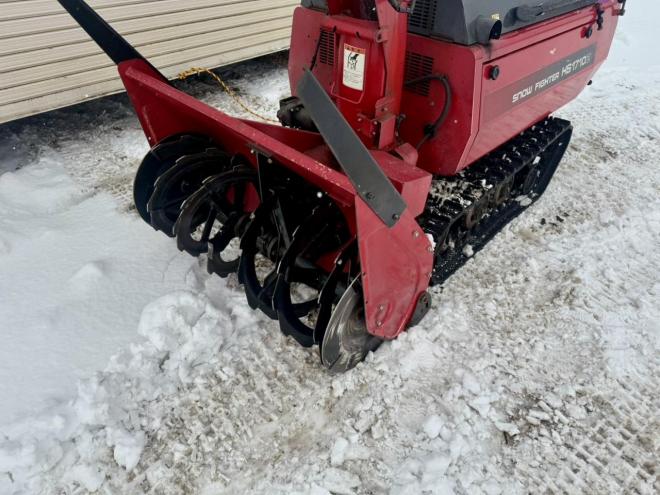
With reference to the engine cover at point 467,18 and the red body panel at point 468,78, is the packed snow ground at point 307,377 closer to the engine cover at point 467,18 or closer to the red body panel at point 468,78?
the red body panel at point 468,78

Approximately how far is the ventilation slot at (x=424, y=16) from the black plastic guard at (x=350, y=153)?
3.77ft

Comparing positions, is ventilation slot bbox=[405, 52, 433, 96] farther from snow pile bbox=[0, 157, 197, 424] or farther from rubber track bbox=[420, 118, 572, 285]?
snow pile bbox=[0, 157, 197, 424]

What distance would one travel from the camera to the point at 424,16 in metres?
2.59

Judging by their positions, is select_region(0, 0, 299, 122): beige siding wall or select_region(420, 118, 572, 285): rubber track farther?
select_region(0, 0, 299, 122): beige siding wall

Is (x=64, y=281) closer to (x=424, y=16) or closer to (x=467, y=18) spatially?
(x=424, y=16)

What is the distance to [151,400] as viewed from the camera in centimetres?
244

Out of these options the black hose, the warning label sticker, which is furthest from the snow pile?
the black hose

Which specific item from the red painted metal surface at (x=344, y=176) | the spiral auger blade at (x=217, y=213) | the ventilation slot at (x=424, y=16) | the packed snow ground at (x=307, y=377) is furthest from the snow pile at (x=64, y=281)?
the ventilation slot at (x=424, y=16)

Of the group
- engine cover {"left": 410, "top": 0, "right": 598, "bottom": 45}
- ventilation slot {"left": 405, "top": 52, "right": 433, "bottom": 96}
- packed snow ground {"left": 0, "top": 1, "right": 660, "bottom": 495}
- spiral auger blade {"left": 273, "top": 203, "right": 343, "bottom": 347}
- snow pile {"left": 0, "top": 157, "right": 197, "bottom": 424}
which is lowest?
packed snow ground {"left": 0, "top": 1, "right": 660, "bottom": 495}

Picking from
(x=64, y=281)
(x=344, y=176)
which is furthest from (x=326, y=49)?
(x=64, y=281)

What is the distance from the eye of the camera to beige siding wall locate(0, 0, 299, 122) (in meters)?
4.03

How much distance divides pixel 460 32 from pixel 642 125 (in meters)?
4.10

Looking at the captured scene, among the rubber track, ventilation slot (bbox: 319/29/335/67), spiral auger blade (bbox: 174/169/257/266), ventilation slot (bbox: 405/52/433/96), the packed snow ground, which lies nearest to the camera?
the packed snow ground

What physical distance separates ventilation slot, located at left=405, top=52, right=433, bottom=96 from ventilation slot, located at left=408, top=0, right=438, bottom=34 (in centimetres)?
13
